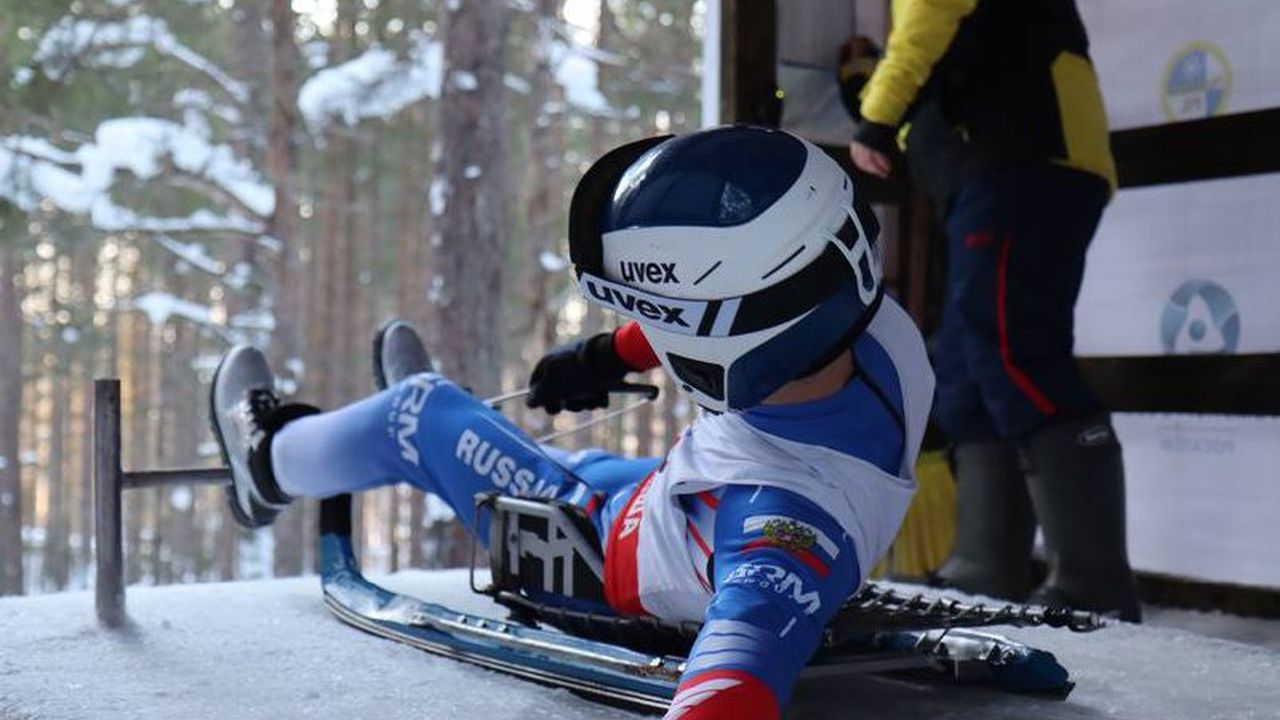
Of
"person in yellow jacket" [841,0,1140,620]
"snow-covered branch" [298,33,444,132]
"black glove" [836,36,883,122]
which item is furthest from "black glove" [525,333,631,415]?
"snow-covered branch" [298,33,444,132]

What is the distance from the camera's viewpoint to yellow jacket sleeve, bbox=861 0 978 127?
9.43 feet

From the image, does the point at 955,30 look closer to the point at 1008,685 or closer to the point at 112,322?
the point at 1008,685

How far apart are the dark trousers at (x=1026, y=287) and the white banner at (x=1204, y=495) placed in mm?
686

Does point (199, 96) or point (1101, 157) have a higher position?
point (199, 96)

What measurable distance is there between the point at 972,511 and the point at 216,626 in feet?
5.90

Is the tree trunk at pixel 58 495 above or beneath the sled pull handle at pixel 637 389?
beneath

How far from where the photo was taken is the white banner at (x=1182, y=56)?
3.30 m

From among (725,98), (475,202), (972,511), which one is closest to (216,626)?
(972,511)

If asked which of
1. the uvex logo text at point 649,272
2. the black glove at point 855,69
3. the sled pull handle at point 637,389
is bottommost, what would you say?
the sled pull handle at point 637,389

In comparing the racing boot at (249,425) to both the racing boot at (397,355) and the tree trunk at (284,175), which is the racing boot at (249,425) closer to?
the racing boot at (397,355)

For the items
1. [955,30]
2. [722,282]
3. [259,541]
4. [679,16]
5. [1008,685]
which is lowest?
[259,541]

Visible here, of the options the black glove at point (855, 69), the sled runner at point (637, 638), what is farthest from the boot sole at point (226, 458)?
the black glove at point (855, 69)

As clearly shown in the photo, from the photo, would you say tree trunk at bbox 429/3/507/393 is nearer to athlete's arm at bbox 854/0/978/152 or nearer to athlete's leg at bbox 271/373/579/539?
athlete's arm at bbox 854/0/978/152

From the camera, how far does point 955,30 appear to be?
2.90m
